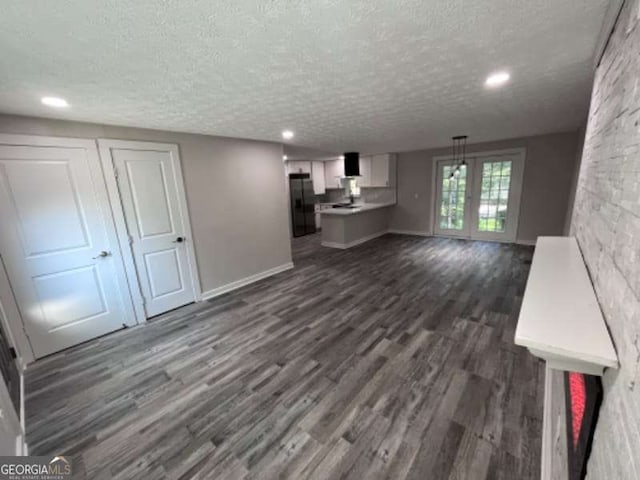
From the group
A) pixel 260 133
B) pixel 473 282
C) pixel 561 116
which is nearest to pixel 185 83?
pixel 260 133

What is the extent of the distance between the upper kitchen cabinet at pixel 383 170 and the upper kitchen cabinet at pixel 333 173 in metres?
1.26

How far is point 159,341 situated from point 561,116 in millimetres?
5821

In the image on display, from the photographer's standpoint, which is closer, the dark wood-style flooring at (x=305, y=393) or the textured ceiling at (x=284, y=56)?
the textured ceiling at (x=284, y=56)

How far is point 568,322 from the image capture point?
858mm

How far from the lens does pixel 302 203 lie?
786 centimetres

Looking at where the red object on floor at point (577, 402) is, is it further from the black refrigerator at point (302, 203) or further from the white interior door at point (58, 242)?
the black refrigerator at point (302, 203)

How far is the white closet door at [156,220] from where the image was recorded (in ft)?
10.0

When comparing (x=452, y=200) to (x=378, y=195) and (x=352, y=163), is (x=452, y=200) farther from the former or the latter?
(x=352, y=163)

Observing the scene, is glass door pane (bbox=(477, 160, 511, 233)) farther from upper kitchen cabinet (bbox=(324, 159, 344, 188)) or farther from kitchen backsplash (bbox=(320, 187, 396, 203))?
upper kitchen cabinet (bbox=(324, 159, 344, 188))

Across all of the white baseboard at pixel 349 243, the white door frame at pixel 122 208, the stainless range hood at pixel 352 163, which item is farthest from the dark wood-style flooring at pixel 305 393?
the stainless range hood at pixel 352 163

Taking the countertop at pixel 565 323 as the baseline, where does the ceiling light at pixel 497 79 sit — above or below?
above

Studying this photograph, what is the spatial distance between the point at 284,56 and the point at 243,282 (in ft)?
11.4

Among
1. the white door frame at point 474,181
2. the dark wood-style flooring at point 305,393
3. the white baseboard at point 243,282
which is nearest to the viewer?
the dark wood-style flooring at point 305,393

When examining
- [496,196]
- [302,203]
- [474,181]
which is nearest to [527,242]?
[496,196]
